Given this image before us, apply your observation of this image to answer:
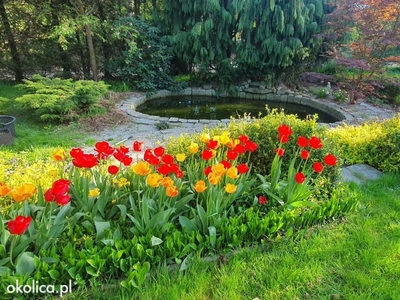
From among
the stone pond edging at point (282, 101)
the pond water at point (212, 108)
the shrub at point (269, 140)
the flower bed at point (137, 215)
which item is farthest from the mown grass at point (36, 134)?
the shrub at point (269, 140)

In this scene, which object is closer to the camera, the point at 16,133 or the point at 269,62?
the point at 16,133

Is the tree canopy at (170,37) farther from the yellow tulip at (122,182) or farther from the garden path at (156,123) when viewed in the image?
the yellow tulip at (122,182)

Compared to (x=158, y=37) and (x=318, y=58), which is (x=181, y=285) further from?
(x=318, y=58)

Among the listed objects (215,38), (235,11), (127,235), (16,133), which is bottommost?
(16,133)

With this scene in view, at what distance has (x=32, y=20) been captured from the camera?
7.22m

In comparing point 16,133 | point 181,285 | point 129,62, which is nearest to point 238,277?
point 181,285

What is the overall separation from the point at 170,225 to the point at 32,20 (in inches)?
288

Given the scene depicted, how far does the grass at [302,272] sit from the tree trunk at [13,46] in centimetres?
738

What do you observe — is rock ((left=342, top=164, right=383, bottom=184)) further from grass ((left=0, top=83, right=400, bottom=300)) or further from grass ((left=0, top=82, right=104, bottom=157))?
grass ((left=0, top=82, right=104, bottom=157))

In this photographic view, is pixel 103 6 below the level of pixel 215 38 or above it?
above

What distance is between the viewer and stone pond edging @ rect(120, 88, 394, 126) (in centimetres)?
567

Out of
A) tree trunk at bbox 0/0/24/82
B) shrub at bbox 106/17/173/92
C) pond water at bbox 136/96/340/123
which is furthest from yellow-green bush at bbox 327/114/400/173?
tree trunk at bbox 0/0/24/82

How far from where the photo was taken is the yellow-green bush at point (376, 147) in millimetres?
3164

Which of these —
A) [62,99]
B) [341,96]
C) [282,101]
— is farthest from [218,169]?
[282,101]
